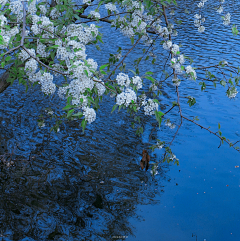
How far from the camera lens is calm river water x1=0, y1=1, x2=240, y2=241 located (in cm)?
446

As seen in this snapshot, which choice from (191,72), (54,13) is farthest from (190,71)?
(54,13)

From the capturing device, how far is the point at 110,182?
5309mm

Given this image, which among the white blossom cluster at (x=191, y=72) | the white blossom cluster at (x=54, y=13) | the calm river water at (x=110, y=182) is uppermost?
the white blossom cluster at (x=54, y=13)

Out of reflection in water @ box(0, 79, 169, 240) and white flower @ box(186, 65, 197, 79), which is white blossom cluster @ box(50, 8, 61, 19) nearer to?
white flower @ box(186, 65, 197, 79)

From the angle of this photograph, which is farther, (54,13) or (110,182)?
(110,182)

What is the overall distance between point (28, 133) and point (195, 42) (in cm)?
893

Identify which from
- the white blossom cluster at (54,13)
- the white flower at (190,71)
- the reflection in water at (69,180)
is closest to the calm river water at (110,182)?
the reflection in water at (69,180)

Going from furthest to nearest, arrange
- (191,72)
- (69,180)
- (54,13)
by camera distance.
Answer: (69,180)
(54,13)
(191,72)

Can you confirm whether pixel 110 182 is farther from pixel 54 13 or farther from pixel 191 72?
pixel 54 13

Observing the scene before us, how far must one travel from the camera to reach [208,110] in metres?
7.94

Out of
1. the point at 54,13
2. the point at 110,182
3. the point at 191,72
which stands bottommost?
the point at 110,182

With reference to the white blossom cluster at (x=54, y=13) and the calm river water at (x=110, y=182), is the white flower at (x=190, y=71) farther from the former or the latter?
the calm river water at (x=110, y=182)

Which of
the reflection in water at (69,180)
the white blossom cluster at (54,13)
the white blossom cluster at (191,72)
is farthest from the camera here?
the reflection in water at (69,180)

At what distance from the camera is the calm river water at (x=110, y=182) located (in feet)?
14.6
